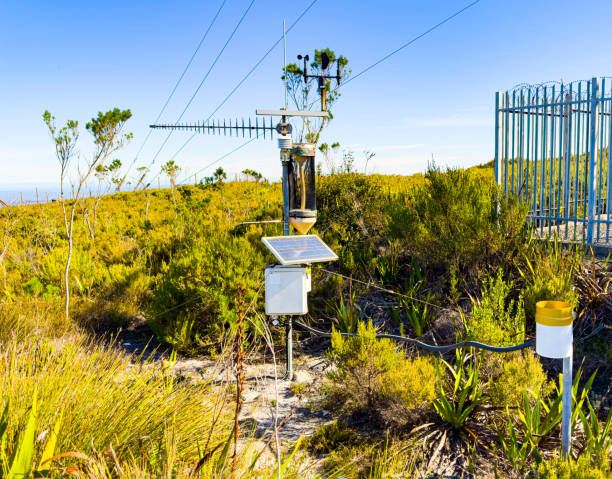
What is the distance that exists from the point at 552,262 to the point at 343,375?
306cm

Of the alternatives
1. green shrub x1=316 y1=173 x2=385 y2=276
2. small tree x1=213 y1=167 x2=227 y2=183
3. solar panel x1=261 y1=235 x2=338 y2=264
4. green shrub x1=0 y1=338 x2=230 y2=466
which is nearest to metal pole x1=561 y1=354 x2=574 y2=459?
green shrub x1=0 y1=338 x2=230 y2=466

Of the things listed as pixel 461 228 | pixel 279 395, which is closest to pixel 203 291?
pixel 279 395

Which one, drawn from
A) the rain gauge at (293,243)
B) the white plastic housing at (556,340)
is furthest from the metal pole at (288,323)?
the white plastic housing at (556,340)

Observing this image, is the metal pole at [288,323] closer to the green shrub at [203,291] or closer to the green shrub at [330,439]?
the green shrub at [203,291]

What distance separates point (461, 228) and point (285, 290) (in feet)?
9.66

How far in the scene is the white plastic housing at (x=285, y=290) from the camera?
14.7 ft

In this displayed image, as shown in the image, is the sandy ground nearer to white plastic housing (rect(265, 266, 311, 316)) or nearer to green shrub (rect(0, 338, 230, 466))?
green shrub (rect(0, 338, 230, 466))

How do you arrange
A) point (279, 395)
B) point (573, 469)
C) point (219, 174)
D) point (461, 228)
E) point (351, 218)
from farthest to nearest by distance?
1. point (219, 174)
2. point (351, 218)
3. point (461, 228)
4. point (279, 395)
5. point (573, 469)

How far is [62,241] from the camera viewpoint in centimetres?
1178

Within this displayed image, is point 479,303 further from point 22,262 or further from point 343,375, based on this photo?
point 22,262

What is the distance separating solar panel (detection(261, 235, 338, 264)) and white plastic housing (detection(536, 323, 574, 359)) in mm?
2162

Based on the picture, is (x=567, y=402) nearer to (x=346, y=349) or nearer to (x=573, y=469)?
(x=573, y=469)

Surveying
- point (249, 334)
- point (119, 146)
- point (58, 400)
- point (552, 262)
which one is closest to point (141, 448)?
point (58, 400)

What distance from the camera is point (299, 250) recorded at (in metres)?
4.59
